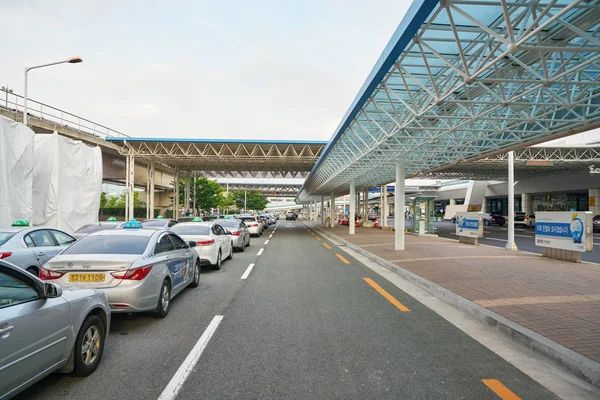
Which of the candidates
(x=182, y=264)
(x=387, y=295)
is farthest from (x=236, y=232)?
(x=387, y=295)

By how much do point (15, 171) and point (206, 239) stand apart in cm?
1188

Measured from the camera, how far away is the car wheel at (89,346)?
3678mm

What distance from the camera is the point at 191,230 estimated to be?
425 inches

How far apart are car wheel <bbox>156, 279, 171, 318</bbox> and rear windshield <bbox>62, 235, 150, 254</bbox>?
2.37ft

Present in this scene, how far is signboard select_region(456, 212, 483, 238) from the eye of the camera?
56.2ft

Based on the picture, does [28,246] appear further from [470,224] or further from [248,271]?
[470,224]

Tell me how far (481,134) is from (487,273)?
550 centimetres

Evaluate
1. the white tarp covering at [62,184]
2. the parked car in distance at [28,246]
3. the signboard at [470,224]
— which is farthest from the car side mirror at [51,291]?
the white tarp covering at [62,184]

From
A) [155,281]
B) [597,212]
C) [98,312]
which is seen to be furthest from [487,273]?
[597,212]

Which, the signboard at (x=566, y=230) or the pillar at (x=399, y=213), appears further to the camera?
the pillar at (x=399, y=213)

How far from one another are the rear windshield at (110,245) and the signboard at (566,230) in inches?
492

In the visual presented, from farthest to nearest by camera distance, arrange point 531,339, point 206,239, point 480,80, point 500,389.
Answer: point 206,239 → point 480,80 → point 531,339 → point 500,389

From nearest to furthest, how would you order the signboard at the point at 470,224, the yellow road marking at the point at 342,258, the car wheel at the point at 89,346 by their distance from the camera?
the car wheel at the point at 89,346 < the yellow road marking at the point at 342,258 < the signboard at the point at 470,224

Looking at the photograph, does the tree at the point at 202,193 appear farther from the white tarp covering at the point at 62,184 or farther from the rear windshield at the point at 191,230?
the rear windshield at the point at 191,230
